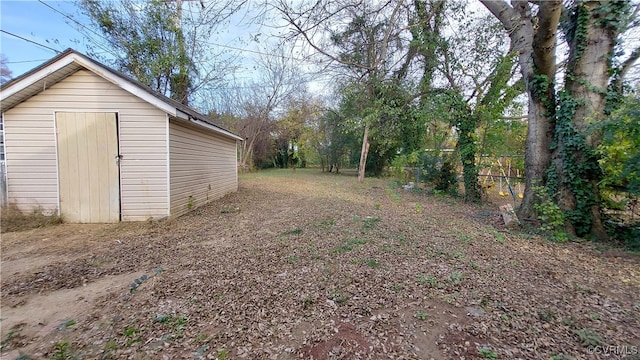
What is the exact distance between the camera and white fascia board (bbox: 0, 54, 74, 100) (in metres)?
4.69

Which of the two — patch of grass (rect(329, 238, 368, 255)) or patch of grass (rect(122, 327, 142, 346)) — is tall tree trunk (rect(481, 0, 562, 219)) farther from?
patch of grass (rect(122, 327, 142, 346))

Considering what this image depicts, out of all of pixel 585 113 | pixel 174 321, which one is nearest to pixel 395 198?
pixel 585 113

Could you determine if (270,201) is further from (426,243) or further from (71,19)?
(71,19)

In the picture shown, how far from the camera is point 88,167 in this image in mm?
5285

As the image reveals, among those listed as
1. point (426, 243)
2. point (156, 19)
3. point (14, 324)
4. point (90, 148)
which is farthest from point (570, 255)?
point (156, 19)

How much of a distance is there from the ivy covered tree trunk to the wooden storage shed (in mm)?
7734

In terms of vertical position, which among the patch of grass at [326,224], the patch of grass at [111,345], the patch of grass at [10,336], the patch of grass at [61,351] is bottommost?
the patch of grass at [10,336]

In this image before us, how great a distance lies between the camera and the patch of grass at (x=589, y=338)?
1941 mm

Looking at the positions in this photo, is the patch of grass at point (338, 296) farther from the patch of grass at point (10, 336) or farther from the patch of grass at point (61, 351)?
the patch of grass at point (10, 336)

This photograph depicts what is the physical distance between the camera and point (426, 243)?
4.27 metres

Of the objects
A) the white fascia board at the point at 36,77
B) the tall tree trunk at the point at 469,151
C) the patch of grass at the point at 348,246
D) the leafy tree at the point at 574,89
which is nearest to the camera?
the patch of grass at the point at 348,246

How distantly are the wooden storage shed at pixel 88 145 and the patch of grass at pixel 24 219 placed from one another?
0.40ft

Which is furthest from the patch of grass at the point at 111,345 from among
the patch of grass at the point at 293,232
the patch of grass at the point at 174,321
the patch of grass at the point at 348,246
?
the patch of grass at the point at 293,232

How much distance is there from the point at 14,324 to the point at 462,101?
9.92 metres
